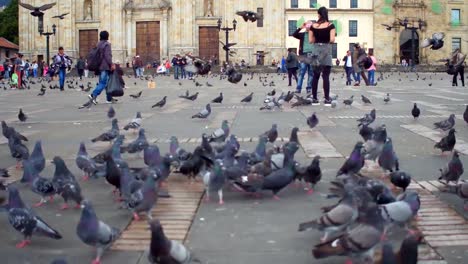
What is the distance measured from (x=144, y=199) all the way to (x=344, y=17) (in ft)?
210

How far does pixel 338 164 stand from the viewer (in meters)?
6.35

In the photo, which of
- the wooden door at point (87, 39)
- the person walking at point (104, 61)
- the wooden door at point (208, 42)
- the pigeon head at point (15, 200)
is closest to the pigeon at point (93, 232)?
the pigeon head at point (15, 200)

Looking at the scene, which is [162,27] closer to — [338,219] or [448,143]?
[448,143]

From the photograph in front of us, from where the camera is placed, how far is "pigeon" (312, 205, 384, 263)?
3057 millimetres

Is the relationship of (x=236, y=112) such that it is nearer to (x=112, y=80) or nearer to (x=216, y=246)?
(x=112, y=80)

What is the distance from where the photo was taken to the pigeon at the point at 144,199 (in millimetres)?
4215

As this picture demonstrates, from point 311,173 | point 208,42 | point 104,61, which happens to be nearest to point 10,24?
point 208,42

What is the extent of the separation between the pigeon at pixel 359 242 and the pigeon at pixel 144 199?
4.75 ft

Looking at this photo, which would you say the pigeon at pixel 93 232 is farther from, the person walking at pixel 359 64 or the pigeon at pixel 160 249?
the person walking at pixel 359 64

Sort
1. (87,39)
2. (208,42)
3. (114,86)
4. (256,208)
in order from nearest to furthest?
(256,208)
(114,86)
(208,42)
(87,39)

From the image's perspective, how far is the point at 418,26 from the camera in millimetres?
66062

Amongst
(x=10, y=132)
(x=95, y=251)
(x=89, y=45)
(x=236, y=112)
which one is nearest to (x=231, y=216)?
(x=95, y=251)

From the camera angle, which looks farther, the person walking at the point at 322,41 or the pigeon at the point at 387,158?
the person walking at the point at 322,41

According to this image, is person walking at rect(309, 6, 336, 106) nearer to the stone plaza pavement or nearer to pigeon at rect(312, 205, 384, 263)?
the stone plaza pavement
